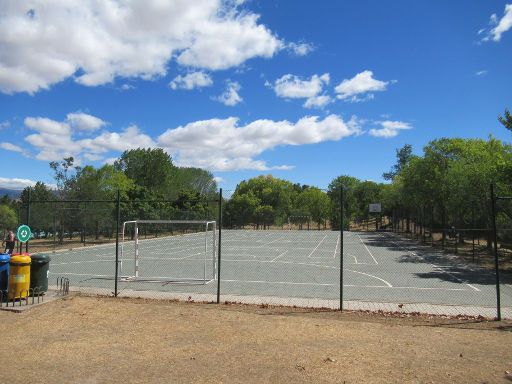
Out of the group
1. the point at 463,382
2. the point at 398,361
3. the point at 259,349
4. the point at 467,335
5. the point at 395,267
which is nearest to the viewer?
the point at 463,382

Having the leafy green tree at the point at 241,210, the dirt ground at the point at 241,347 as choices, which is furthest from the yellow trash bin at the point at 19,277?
the leafy green tree at the point at 241,210

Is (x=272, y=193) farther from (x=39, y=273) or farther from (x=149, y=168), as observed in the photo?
(x=39, y=273)

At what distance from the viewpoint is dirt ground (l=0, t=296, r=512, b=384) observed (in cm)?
614

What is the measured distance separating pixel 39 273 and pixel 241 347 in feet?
21.9

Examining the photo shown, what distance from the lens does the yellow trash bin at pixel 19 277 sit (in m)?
10.4

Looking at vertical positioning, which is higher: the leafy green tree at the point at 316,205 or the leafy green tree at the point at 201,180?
the leafy green tree at the point at 201,180

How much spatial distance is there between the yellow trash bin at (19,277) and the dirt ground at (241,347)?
0.73 meters

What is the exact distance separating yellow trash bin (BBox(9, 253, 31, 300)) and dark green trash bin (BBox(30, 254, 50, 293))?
23.8 inches

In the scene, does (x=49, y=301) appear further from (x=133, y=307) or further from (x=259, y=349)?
(x=259, y=349)

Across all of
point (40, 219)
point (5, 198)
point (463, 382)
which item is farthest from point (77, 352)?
point (5, 198)

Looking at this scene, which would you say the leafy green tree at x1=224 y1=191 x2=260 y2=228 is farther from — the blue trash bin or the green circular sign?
the blue trash bin

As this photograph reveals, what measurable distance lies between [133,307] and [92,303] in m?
1.18

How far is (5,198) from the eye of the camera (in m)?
62.9

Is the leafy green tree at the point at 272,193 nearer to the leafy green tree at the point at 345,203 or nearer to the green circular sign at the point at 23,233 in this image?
the leafy green tree at the point at 345,203
